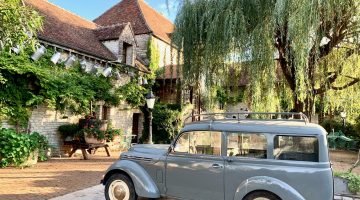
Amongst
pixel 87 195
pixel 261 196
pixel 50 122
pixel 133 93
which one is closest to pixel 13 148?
pixel 50 122

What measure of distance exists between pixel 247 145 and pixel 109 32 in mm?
14086

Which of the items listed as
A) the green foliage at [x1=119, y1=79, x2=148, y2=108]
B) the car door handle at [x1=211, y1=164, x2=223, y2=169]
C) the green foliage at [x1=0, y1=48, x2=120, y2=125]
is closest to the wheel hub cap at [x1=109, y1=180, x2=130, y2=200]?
the car door handle at [x1=211, y1=164, x2=223, y2=169]

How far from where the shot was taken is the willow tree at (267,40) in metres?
7.48

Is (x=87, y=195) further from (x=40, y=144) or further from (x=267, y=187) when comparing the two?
(x=40, y=144)

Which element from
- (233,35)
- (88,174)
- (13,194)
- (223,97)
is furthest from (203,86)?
(13,194)

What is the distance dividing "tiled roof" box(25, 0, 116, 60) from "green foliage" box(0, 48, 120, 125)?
41.0 inches

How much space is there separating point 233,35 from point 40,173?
20.2 ft

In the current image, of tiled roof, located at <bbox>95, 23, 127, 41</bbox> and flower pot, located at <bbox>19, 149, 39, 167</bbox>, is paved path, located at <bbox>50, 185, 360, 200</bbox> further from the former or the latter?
tiled roof, located at <bbox>95, 23, 127, 41</bbox>

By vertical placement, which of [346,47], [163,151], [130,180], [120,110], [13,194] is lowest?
[13,194]

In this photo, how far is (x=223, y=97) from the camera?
9.55 m

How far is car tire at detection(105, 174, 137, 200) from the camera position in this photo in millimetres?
5617

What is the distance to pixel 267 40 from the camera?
791 cm

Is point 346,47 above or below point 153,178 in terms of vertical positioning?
above

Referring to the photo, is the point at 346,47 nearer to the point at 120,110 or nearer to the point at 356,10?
the point at 356,10
